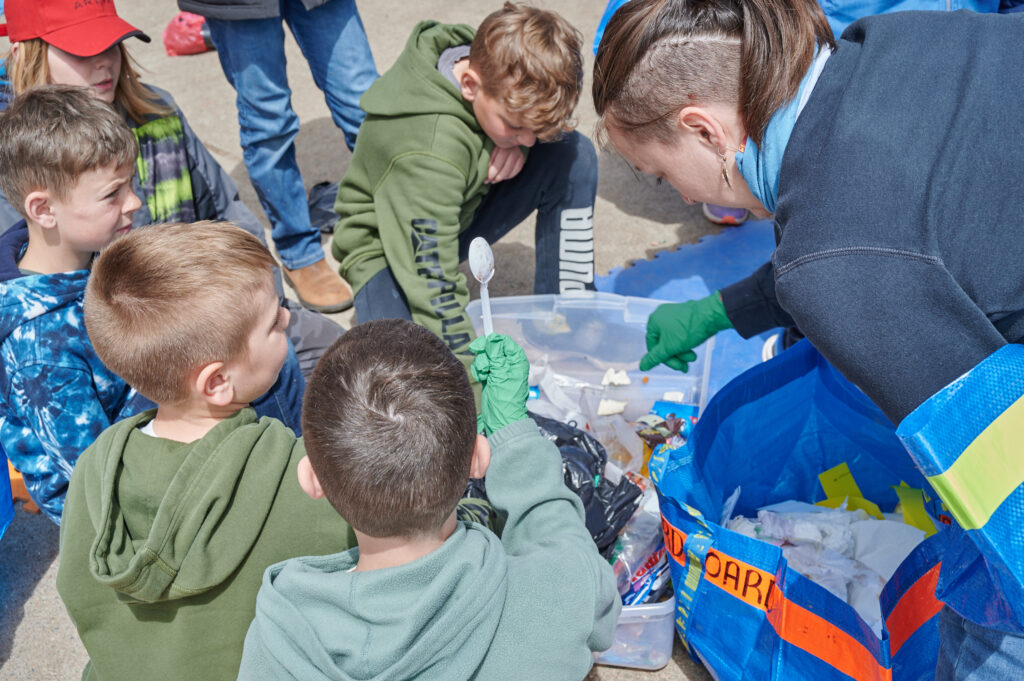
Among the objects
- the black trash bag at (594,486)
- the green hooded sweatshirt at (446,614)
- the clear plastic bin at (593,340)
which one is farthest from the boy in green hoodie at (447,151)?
the green hooded sweatshirt at (446,614)

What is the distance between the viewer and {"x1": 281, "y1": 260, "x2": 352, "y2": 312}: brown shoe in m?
2.92

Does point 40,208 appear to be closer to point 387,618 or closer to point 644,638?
point 387,618

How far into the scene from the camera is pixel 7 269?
1.65m

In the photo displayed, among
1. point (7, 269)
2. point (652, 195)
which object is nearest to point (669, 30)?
point (7, 269)

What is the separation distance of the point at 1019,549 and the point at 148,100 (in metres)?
2.17

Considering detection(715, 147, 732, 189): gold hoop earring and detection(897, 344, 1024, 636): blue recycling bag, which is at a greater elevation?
detection(715, 147, 732, 189): gold hoop earring

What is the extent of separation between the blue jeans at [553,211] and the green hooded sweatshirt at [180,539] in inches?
48.0

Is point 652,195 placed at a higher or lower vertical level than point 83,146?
lower

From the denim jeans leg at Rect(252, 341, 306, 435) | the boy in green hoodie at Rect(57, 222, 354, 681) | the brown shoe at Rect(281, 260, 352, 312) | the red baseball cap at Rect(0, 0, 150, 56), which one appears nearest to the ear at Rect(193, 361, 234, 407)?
the boy in green hoodie at Rect(57, 222, 354, 681)

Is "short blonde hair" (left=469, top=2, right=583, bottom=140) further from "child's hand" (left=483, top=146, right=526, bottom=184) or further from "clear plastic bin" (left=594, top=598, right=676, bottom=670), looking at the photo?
"clear plastic bin" (left=594, top=598, right=676, bottom=670)

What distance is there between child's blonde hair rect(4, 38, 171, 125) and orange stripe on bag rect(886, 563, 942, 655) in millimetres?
2036

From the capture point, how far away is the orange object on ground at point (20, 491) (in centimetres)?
221

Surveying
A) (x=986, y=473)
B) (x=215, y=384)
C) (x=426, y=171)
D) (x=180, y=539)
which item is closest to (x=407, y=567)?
(x=180, y=539)

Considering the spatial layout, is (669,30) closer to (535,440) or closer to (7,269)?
(535,440)
